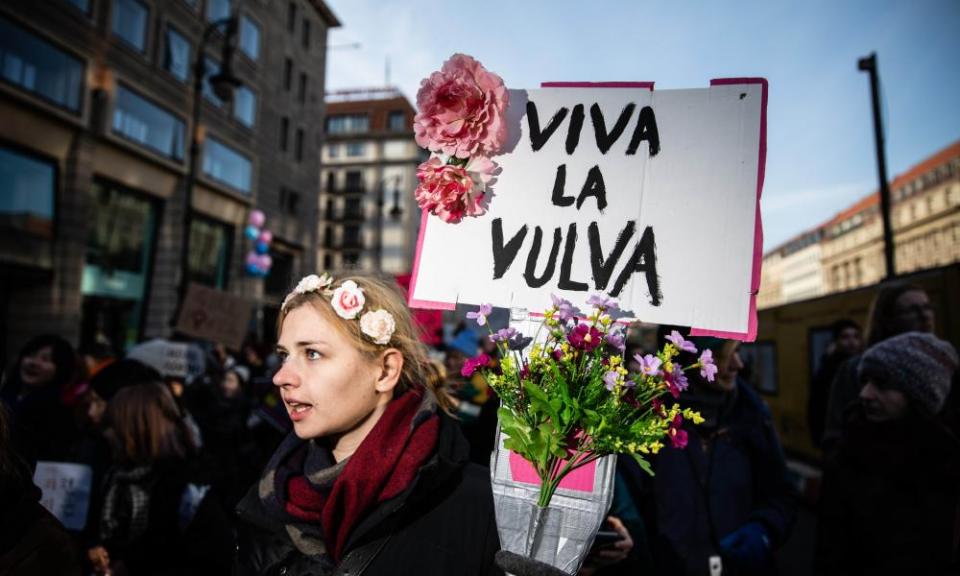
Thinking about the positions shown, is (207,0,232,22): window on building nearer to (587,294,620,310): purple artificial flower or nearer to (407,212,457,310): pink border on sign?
(407,212,457,310): pink border on sign

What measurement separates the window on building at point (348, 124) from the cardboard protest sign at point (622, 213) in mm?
60836

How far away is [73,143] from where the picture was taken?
14531 mm

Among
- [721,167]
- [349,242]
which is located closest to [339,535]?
[721,167]

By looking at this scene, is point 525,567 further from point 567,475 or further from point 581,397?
point 581,397

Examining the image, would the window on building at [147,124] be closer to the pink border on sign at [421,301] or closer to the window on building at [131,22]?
the window on building at [131,22]

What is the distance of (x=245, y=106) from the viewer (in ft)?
73.0

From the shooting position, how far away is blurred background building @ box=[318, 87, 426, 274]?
57.3 m

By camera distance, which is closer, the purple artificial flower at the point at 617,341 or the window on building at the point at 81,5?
the purple artificial flower at the point at 617,341

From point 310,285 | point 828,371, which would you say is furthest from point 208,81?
point 310,285

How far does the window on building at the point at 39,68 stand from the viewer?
12.4 metres

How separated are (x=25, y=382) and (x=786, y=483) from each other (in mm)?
4330

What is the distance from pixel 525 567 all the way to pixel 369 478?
0.63 meters

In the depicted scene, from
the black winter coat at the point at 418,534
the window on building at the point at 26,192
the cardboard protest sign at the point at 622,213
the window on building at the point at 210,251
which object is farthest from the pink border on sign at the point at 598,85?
the window on building at the point at 210,251

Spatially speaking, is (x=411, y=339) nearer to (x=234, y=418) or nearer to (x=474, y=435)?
(x=474, y=435)
